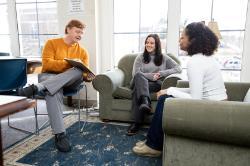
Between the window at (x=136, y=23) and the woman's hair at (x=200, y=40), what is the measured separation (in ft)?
5.63

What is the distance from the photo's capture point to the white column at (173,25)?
3.39 metres

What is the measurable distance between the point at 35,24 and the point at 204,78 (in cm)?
324

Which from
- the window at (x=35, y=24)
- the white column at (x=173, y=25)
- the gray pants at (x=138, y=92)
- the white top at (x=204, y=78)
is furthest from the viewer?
the window at (x=35, y=24)

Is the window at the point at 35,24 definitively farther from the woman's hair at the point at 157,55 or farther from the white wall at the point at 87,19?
the woman's hair at the point at 157,55

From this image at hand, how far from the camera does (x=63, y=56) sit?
113 inches

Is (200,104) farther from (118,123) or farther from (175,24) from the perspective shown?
(175,24)

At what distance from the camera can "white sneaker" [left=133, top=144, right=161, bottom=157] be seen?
210 cm

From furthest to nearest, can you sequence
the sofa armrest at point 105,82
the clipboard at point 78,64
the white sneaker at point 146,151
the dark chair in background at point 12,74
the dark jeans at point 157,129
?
the sofa armrest at point 105,82 < the clipboard at point 78,64 < the dark chair in background at point 12,74 < the white sneaker at point 146,151 < the dark jeans at point 157,129

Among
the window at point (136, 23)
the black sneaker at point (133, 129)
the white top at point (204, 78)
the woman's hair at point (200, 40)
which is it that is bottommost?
the black sneaker at point (133, 129)

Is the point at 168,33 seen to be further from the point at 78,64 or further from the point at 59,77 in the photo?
the point at 59,77

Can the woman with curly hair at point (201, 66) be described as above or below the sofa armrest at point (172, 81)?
above

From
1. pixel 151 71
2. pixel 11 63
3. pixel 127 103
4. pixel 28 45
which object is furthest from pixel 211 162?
pixel 28 45

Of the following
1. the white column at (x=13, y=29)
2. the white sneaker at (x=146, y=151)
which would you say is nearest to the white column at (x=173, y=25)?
the white sneaker at (x=146, y=151)

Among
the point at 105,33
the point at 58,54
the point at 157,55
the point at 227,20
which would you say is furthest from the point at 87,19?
the point at 227,20
